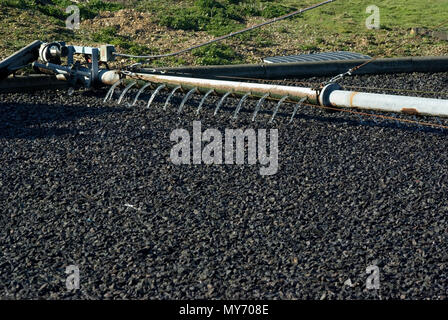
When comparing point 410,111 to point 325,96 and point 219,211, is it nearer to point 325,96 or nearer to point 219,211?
point 325,96

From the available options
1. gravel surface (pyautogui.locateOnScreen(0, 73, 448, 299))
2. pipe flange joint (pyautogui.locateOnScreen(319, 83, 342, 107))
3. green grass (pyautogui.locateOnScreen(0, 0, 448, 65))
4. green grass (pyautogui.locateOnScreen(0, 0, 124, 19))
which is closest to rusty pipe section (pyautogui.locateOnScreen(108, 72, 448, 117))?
pipe flange joint (pyautogui.locateOnScreen(319, 83, 342, 107))

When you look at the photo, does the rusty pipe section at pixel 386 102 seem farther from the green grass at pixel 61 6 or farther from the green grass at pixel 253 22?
the green grass at pixel 61 6

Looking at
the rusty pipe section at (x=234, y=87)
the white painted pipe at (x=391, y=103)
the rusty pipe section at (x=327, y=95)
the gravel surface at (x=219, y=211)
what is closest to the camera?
the gravel surface at (x=219, y=211)

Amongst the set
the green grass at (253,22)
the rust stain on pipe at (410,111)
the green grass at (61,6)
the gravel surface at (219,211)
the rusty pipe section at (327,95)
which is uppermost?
the green grass at (61,6)

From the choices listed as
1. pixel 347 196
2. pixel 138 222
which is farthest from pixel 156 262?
pixel 347 196

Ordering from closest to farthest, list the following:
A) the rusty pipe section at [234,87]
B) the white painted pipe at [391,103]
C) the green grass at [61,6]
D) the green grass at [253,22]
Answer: the white painted pipe at [391,103], the rusty pipe section at [234,87], the green grass at [253,22], the green grass at [61,6]

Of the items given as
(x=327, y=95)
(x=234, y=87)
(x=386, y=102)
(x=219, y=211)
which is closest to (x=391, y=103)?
(x=386, y=102)

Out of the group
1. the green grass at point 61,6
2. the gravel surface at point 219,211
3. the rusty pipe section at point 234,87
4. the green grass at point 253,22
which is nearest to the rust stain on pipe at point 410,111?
the gravel surface at point 219,211
